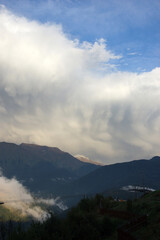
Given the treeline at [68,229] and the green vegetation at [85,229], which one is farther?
the treeline at [68,229]

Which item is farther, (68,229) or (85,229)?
(85,229)

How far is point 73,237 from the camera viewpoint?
42.6 metres

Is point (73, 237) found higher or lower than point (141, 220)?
lower

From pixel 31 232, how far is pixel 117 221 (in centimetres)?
2114

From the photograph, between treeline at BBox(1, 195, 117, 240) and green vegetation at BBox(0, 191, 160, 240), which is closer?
green vegetation at BBox(0, 191, 160, 240)

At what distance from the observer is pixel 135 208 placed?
2399 inches

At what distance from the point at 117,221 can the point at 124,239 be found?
22629 millimetres

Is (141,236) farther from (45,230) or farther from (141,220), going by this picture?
(45,230)

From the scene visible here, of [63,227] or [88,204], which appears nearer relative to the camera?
[63,227]

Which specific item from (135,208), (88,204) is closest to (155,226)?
(135,208)

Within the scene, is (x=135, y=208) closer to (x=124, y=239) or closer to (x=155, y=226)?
(x=155, y=226)

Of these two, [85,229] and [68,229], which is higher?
[68,229]

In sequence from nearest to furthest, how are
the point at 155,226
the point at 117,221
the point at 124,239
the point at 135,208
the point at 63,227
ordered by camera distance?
the point at 124,239 → the point at 155,226 → the point at 63,227 → the point at 117,221 → the point at 135,208

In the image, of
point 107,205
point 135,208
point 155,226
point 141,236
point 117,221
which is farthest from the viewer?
point 107,205
